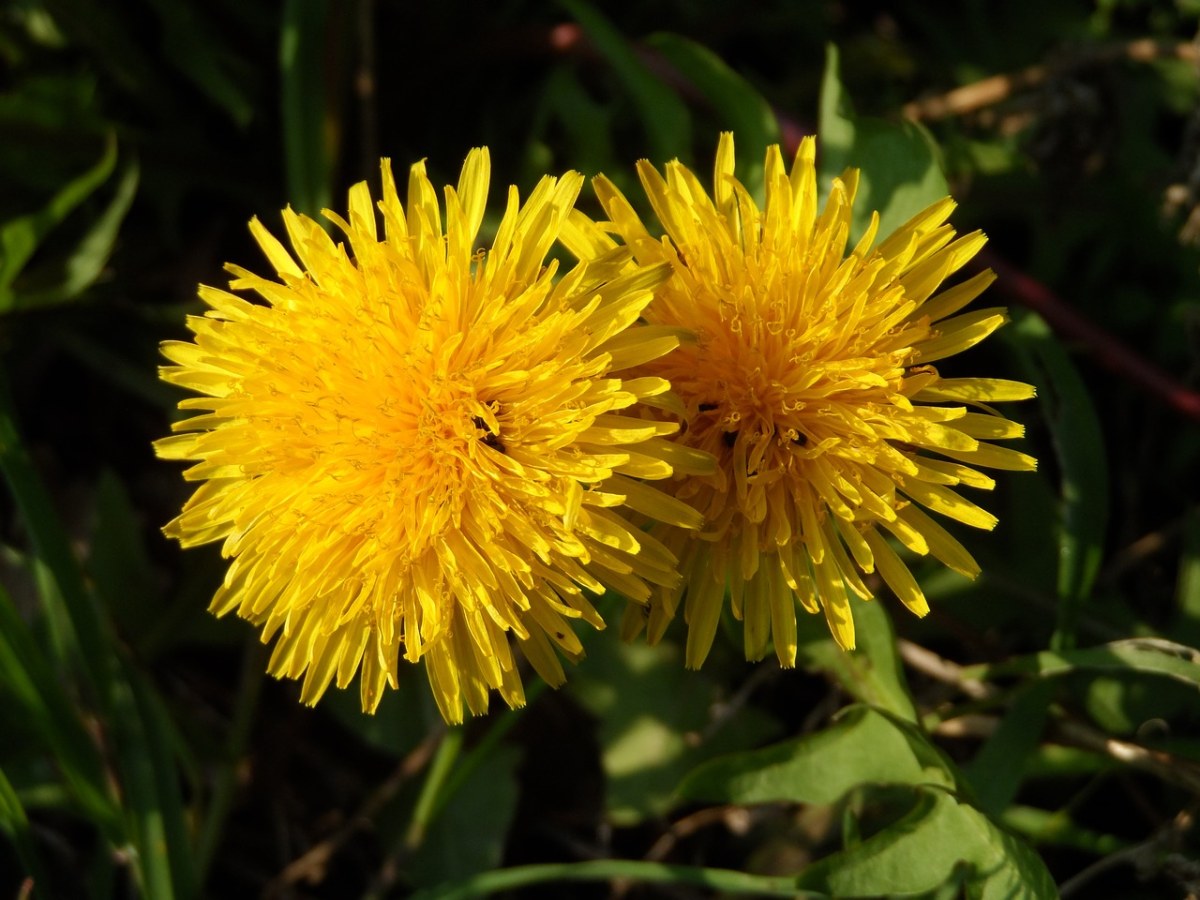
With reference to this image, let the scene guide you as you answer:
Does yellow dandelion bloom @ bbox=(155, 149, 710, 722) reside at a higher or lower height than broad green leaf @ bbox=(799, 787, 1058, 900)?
higher

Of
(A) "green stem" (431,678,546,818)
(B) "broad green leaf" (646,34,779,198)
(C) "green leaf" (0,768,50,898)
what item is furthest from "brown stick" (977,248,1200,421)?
(C) "green leaf" (0,768,50,898)

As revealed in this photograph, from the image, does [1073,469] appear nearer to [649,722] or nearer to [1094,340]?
[1094,340]

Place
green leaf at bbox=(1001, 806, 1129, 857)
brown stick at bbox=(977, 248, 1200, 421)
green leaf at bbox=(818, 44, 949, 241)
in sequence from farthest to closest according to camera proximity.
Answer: brown stick at bbox=(977, 248, 1200, 421) → green leaf at bbox=(1001, 806, 1129, 857) → green leaf at bbox=(818, 44, 949, 241)

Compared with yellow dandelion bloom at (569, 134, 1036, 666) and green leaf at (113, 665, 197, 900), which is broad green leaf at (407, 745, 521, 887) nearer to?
green leaf at (113, 665, 197, 900)

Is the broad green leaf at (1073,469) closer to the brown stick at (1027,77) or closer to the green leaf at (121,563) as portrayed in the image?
the brown stick at (1027,77)

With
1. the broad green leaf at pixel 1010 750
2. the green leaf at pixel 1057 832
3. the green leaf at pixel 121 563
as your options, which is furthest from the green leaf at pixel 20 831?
the green leaf at pixel 1057 832

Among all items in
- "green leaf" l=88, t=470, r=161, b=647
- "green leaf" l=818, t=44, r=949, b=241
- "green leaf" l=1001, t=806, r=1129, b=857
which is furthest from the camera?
"green leaf" l=88, t=470, r=161, b=647

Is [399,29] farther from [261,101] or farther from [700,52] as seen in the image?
[700,52]
